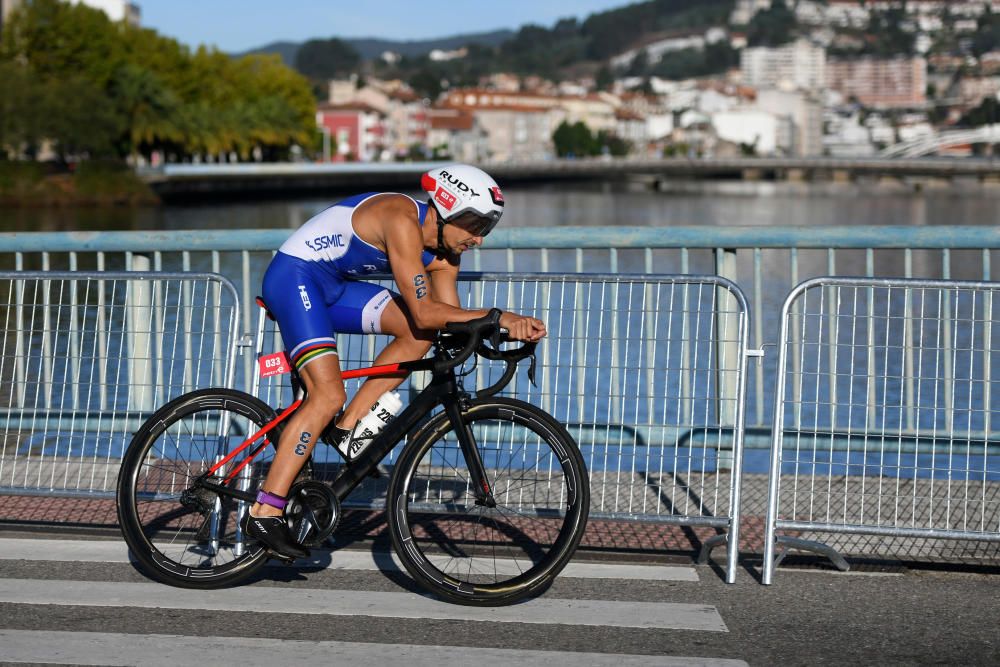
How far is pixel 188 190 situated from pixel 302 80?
45.4 meters

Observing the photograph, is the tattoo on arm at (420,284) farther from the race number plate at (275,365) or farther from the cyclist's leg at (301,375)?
the race number plate at (275,365)

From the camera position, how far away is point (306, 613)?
5.01 meters

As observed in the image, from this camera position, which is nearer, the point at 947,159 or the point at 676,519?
the point at 676,519

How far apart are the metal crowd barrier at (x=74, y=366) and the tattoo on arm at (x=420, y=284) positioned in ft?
4.74

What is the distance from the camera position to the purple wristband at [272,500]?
205 inches

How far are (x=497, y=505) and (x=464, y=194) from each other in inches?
44.6

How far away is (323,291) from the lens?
5.43 meters

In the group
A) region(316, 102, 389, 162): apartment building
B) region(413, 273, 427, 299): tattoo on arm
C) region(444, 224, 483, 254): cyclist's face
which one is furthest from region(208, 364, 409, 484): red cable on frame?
region(316, 102, 389, 162): apartment building

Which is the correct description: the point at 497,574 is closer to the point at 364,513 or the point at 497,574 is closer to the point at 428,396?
the point at 428,396

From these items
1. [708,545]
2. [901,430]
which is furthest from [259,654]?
[901,430]

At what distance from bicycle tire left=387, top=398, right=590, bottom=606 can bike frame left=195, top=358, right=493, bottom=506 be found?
58 mm

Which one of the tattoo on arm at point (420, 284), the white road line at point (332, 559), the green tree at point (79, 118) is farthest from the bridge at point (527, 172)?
the tattoo on arm at point (420, 284)

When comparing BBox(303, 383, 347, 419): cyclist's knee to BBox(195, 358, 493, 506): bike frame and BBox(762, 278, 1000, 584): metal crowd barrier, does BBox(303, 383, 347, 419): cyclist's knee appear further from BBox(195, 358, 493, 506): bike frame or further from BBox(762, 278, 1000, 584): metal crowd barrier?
BBox(762, 278, 1000, 584): metal crowd barrier

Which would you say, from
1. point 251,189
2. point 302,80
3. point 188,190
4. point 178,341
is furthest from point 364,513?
point 302,80
